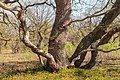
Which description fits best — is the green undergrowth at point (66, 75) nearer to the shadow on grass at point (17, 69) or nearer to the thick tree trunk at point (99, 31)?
the shadow on grass at point (17, 69)

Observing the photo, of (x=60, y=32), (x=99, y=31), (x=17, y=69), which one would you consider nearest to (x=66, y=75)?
(x=60, y=32)

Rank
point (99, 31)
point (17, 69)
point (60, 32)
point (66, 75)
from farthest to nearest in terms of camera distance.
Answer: point (17, 69) < point (99, 31) < point (60, 32) < point (66, 75)

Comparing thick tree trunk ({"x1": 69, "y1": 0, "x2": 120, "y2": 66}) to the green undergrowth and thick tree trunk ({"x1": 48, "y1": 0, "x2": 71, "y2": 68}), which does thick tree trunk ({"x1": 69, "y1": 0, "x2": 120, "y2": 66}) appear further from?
the green undergrowth

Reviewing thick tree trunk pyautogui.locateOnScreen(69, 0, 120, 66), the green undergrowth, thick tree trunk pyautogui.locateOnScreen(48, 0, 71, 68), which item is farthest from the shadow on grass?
thick tree trunk pyautogui.locateOnScreen(69, 0, 120, 66)

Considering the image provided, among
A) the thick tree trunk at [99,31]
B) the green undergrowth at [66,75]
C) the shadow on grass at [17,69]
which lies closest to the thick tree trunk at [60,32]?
the green undergrowth at [66,75]

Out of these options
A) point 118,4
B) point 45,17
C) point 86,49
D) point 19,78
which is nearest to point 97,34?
point 86,49

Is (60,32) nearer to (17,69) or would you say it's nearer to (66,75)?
(66,75)

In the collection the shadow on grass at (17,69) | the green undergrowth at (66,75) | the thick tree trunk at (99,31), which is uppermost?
the thick tree trunk at (99,31)

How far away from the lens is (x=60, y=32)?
1003 centimetres

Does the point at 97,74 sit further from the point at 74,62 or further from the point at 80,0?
the point at 80,0

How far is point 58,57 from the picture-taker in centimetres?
1006

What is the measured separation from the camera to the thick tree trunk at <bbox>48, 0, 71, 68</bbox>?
395 inches

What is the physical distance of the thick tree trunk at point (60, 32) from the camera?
1002 cm

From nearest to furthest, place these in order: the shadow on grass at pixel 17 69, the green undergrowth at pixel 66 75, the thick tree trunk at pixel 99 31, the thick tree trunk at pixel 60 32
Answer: the green undergrowth at pixel 66 75
the thick tree trunk at pixel 60 32
the shadow on grass at pixel 17 69
the thick tree trunk at pixel 99 31
